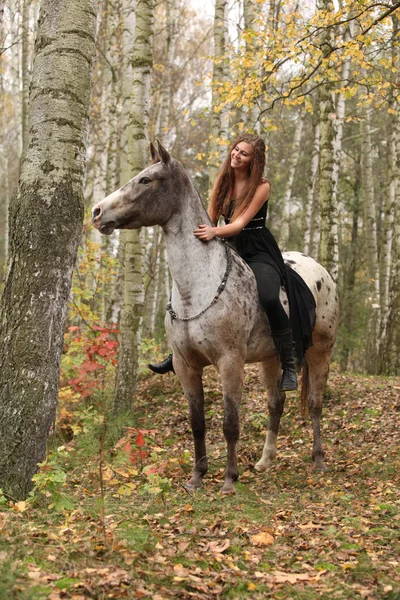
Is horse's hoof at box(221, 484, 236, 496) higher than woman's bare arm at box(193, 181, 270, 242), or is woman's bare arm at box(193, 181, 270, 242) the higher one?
woman's bare arm at box(193, 181, 270, 242)

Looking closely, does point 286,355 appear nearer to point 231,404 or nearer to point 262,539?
point 231,404

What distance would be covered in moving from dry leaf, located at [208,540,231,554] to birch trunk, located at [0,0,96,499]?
58.4 inches

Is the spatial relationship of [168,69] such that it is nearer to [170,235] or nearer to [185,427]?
[185,427]

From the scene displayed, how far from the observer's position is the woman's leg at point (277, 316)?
19.5ft

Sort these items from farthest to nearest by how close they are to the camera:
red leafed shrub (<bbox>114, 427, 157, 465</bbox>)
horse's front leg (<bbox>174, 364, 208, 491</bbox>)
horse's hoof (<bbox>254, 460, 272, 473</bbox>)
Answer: horse's hoof (<bbox>254, 460, 272, 473</bbox>)
horse's front leg (<bbox>174, 364, 208, 491</bbox>)
red leafed shrub (<bbox>114, 427, 157, 465</bbox>)

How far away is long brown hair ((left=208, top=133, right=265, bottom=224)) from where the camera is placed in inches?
237

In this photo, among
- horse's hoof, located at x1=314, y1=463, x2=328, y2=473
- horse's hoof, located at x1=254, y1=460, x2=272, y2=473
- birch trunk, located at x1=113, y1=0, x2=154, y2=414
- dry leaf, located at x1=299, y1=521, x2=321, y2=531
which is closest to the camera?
dry leaf, located at x1=299, y1=521, x2=321, y2=531

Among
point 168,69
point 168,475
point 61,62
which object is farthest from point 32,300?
point 168,69

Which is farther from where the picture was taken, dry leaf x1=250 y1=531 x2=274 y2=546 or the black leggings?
the black leggings

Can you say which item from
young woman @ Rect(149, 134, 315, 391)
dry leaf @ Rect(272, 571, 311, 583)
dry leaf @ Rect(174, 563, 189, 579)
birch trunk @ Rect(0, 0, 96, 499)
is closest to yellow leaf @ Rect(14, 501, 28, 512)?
birch trunk @ Rect(0, 0, 96, 499)

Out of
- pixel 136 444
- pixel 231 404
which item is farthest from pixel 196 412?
pixel 136 444

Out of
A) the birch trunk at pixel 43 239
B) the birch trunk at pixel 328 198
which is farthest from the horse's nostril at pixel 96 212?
the birch trunk at pixel 328 198

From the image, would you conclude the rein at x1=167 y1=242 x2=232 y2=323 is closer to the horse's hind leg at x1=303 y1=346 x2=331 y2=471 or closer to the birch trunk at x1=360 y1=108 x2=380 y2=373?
the horse's hind leg at x1=303 y1=346 x2=331 y2=471

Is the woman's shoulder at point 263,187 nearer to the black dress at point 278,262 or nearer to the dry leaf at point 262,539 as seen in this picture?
the black dress at point 278,262
